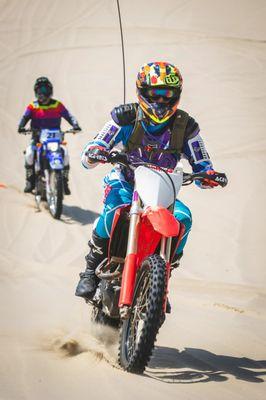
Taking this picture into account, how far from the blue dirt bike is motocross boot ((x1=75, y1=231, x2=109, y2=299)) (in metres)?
5.74

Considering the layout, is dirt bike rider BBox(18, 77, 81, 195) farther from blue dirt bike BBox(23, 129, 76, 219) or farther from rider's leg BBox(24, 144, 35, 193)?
blue dirt bike BBox(23, 129, 76, 219)

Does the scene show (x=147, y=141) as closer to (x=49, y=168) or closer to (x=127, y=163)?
(x=127, y=163)

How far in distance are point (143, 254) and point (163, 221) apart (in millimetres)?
443

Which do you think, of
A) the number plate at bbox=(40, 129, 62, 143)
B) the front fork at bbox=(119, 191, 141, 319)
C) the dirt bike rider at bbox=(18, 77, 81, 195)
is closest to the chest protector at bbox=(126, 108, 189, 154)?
the front fork at bbox=(119, 191, 141, 319)

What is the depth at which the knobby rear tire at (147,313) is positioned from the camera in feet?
16.2

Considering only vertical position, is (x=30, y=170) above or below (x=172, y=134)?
above

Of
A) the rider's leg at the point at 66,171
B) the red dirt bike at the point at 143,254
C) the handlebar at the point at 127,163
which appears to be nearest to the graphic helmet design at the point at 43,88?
the rider's leg at the point at 66,171

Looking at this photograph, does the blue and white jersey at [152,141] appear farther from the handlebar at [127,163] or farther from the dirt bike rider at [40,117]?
the dirt bike rider at [40,117]

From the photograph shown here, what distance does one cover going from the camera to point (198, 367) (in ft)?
19.3

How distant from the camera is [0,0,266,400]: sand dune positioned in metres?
5.38

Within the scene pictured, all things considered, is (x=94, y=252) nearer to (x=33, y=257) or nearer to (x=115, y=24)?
(x=33, y=257)

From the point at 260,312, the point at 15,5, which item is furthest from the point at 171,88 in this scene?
the point at 15,5

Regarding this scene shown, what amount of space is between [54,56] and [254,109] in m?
7.41

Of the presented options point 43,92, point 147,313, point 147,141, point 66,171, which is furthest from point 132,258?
point 43,92
